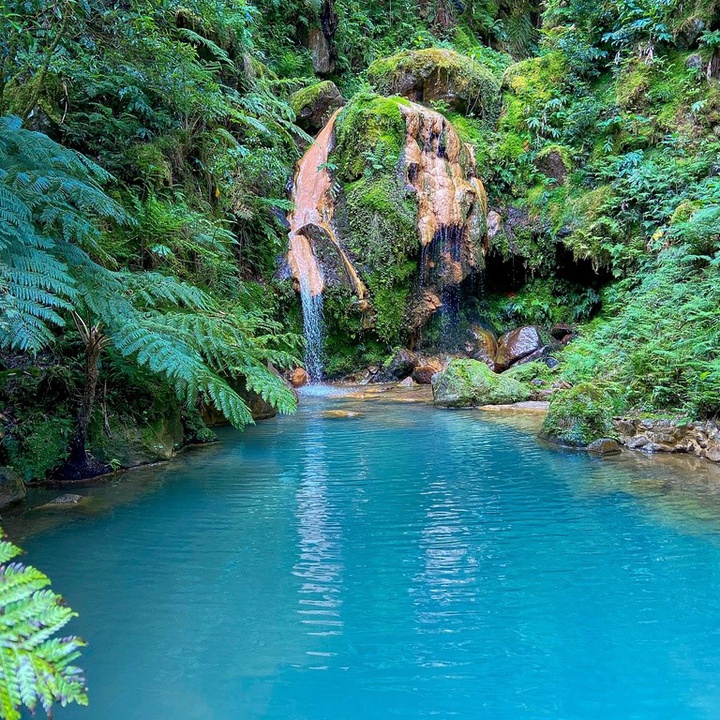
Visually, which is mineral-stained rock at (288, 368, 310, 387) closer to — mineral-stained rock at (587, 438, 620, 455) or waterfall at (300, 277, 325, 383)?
waterfall at (300, 277, 325, 383)

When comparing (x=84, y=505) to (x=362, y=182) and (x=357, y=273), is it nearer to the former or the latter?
(x=357, y=273)

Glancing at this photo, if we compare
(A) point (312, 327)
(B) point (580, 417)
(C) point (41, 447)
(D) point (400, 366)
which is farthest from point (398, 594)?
(A) point (312, 327)

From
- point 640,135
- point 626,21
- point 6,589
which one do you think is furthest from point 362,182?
point 6,589

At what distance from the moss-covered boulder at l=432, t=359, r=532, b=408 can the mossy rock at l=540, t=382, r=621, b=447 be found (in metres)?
2.92

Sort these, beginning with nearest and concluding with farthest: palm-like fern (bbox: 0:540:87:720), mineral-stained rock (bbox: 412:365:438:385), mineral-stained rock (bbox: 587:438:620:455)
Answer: palm-like fern (bbox: 0:540:87:720)
mineral-stained rock (bbox: 587:438:620:455)
mineral-stained rock (bbox: 412:365:438:385)

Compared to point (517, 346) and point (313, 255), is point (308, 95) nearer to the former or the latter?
point (313, 255)

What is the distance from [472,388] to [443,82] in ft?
39.0

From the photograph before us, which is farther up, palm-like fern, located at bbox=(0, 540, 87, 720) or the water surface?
palm-like fern, located at bbox=(0, 540, 87, 720)

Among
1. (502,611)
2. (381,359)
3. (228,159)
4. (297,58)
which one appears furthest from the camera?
(297,58)

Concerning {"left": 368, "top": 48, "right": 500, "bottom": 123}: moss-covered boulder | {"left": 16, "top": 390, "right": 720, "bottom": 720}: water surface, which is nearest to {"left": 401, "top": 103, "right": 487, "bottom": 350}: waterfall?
{"left": 368, "top": 48, "right": 500, "bottom": 123}: moss-covered boulder

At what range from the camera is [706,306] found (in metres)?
7.80

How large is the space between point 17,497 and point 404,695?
3646 mm

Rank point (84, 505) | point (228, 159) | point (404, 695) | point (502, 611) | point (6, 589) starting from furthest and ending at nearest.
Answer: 1. point (228, 159)
2. point (84, 505)
3. point (502, 611)
4. point (404, 695)
5. point (6, 589)

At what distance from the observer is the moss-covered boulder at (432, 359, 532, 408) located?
1015cm
